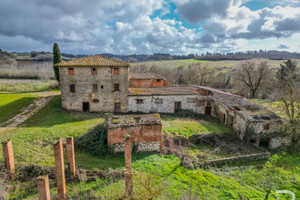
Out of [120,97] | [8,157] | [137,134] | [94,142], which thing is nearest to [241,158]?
[137,134]

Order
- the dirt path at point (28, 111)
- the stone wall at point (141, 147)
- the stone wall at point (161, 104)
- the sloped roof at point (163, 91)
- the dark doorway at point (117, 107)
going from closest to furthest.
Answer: the stone wall at point (141, 147) < the dirt path at point (28, 111) < the dark doorway at point (117, 107) < the stone wall at point (161, 104) < the sloped roof at point (163, 91)

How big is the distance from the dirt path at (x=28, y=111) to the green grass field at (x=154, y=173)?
1.98 meters

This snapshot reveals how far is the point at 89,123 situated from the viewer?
22.8 m

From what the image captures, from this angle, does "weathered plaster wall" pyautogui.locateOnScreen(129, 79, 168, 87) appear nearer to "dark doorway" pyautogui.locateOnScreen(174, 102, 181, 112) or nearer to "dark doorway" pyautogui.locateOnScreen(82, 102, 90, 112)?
"dark doorway" pyautogui.locateOnScreen(174, 102, 181, 112)

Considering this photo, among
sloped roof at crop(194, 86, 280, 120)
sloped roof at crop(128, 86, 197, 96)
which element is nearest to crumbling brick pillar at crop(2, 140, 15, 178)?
sloped roof at crop(128, 86, 197, 96)

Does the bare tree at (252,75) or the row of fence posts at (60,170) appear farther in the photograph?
the bare tree at (252,75)

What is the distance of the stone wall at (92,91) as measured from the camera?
26.1 m

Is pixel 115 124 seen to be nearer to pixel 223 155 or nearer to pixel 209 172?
pixel 209 172

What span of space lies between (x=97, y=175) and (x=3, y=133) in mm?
13155

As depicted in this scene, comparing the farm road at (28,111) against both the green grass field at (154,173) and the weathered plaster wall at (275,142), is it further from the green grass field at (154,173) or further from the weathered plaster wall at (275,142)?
the weathered plaster wall at (275,142)

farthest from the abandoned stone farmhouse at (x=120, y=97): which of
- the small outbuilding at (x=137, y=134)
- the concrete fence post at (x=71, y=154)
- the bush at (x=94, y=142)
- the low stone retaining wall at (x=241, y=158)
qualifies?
the concrete fence post at (x=71, y=154)

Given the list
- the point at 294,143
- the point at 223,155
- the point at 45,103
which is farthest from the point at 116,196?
the point at 45,103

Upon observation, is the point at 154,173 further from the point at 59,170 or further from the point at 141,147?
the point at 59,170

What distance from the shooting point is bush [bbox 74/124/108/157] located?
17062 millimetres
